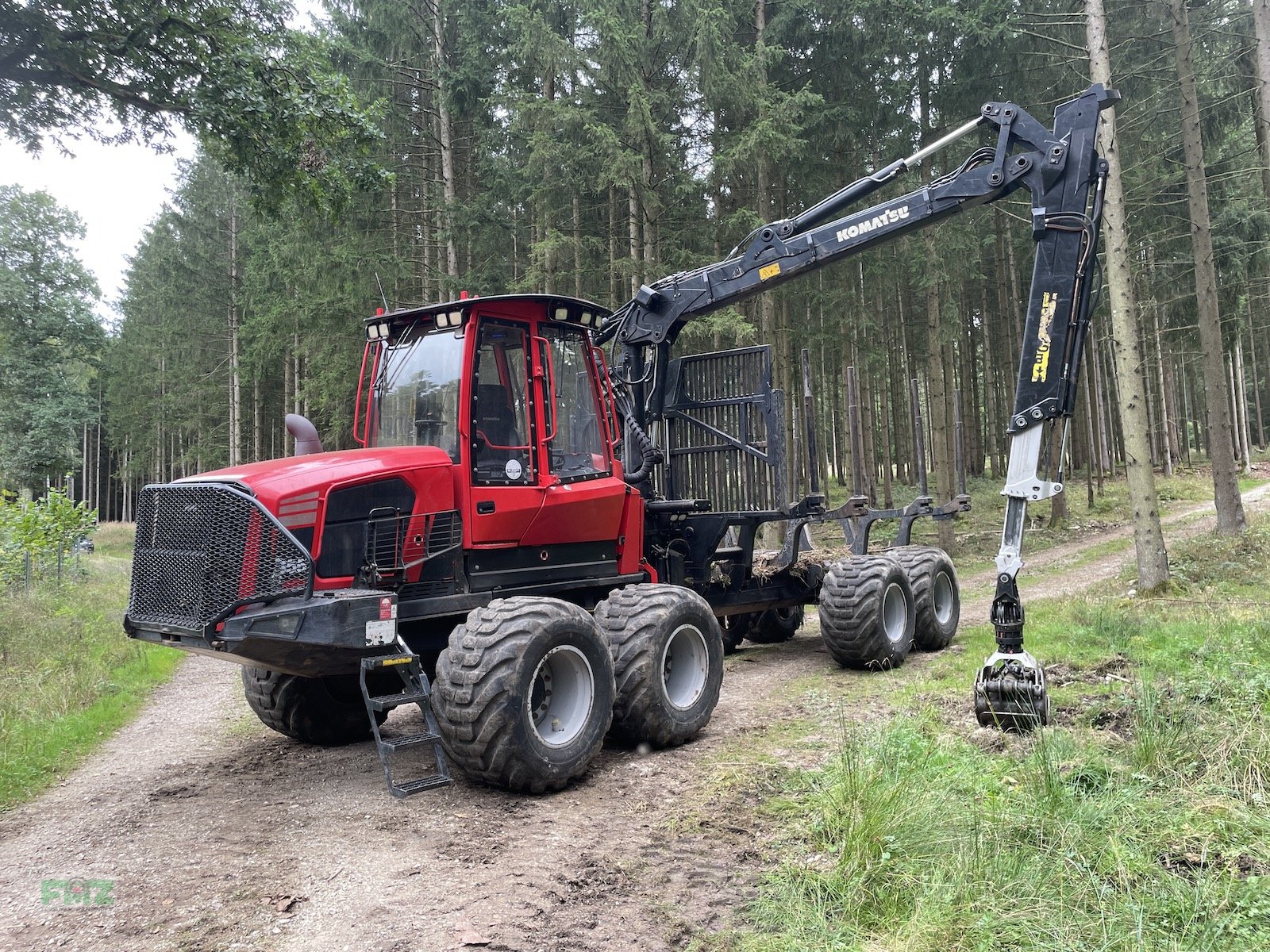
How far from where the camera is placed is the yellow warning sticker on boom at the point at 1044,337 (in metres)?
6.61

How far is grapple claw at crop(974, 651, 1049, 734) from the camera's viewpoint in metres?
5.70

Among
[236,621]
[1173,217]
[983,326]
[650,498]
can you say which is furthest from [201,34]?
[983,326]

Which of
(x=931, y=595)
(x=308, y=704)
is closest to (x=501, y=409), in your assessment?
(x=308, y=704)

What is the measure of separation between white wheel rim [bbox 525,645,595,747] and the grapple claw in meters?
2.63

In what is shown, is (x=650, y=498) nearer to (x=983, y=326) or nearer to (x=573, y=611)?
(x=573, y=611)

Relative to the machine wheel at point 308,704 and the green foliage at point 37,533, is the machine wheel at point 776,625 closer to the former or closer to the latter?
the machine wheel at point 308,704

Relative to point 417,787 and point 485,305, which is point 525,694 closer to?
point 417,787

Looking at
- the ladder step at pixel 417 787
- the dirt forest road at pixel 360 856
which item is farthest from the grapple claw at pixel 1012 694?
the ladder step at pixel 417 787

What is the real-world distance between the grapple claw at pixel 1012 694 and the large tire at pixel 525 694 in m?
2.52

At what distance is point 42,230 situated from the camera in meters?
40.1

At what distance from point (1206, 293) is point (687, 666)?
482 inches

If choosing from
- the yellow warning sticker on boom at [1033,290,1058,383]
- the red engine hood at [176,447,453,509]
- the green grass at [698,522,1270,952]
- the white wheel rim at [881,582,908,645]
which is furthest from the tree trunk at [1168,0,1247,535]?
the red engine hood at [176,447,453,509]

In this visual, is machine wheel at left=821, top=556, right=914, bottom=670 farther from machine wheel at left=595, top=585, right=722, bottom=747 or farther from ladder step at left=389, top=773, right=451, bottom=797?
ladder step at left=389, top=773, right=451, bottom=797

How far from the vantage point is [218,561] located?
16.5 ft
